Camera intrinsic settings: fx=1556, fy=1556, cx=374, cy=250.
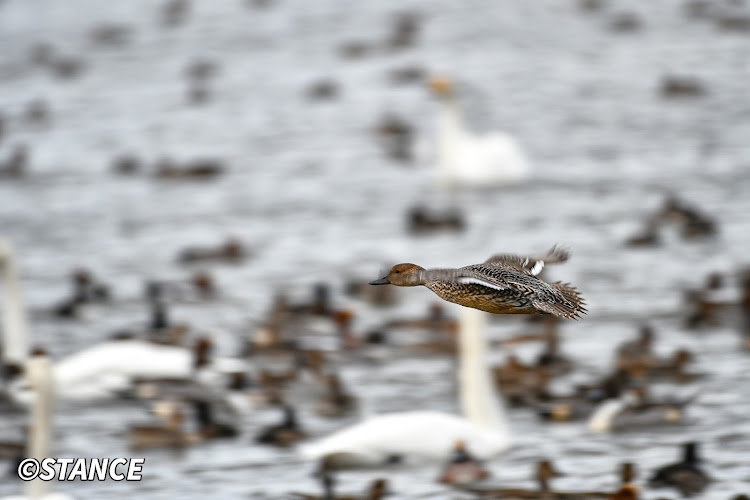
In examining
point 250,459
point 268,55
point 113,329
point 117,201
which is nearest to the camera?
point 250,459

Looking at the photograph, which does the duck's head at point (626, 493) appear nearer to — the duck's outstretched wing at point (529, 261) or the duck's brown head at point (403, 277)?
the duck's outstretched wing at point (529, 261)

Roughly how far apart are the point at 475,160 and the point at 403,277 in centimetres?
1684

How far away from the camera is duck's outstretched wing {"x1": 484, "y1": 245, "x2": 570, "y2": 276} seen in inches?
334

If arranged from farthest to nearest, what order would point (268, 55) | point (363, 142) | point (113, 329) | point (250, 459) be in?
point (268, 55)
point (363, 142)
point (113, 329)
point (250, 459)

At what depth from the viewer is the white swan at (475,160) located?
23.7m

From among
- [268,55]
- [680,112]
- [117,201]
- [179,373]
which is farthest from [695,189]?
[268,55]

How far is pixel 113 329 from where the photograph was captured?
17.7 meters

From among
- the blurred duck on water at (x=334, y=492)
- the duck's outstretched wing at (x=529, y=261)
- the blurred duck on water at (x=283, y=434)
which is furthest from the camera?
the blurred duck on water at (x=283, y=434)

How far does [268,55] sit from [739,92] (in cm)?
1086

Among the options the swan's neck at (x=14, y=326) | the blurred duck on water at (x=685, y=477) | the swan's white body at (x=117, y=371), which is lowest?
the blurred duck on water at (x=685, y=477)

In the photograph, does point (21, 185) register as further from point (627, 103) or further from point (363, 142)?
point (627, 103)


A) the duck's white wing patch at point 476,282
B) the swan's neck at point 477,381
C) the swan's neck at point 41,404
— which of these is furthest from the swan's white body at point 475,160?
the duck's white wing patch at point 476,282

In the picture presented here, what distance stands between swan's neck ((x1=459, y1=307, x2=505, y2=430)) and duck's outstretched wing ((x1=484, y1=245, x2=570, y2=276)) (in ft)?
14.7

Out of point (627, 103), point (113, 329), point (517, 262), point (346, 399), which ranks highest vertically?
point (627, 103)
